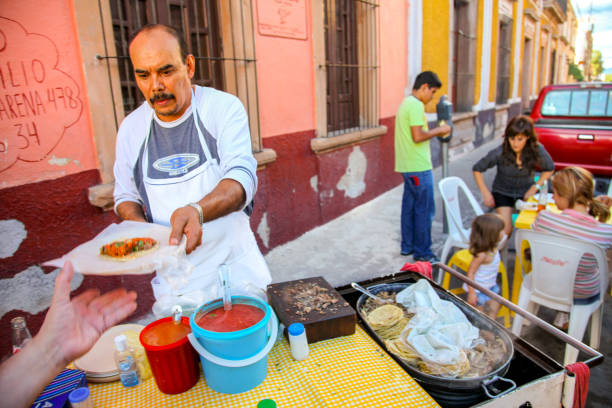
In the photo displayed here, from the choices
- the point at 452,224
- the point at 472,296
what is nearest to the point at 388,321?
the point at 472,296

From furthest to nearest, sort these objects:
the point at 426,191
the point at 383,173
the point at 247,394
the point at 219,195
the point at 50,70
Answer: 1. the point at 383,173
2. the point at 426,191
3. the point at 50,70
4. the point at 219,195
5. the point at 247,394

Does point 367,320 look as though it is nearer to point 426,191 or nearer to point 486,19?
point 426,191

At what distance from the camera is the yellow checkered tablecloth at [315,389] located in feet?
3.87

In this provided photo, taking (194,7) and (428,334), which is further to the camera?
(194,7)

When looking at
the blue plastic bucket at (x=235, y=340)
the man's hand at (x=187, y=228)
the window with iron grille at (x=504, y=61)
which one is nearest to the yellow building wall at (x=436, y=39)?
the window with iron grille at (x=504, y=61)

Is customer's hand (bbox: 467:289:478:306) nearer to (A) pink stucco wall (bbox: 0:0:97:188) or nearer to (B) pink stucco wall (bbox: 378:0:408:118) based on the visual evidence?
(A) pink stucco wall (bbox: 0:0:97:188)

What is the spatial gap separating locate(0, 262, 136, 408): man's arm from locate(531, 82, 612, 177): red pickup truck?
6.64 metres

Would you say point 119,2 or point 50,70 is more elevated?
point 119,2

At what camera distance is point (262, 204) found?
4324 mm

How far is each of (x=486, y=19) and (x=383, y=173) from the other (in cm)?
663

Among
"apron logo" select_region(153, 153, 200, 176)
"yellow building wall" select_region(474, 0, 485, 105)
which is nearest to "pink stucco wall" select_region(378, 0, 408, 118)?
"yellow building wall" select_region(474, 0, 485, 105)

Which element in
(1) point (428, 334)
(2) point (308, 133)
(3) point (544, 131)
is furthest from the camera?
(3) point (544, 131)

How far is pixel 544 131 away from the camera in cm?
623

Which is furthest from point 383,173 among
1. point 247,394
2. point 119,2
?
point 247,394
